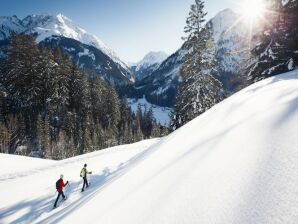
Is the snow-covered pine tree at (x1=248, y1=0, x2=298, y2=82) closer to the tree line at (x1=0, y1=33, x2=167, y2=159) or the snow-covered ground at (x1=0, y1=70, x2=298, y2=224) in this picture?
the snow-covered ground at (x1=0, y1=70, x2=298, y2=224)

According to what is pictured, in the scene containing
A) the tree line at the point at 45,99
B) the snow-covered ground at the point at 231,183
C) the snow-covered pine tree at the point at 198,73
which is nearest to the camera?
the snow-covered ground at the point at 231,183

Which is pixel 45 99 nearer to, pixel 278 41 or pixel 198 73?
pixel 198 73

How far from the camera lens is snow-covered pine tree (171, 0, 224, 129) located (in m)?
29.5

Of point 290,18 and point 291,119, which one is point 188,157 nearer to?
point 291,119

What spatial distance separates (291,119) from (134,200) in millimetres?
4430

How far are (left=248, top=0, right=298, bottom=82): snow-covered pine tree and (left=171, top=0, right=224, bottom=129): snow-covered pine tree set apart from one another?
29.3ft

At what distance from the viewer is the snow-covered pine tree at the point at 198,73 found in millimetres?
29516

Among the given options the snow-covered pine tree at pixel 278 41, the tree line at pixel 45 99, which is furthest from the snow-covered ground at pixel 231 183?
the tree line at pixel 45 99

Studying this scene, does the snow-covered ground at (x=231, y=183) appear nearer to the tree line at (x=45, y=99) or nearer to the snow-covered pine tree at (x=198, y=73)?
the snow-covered pine tree at (x=198, y=73)

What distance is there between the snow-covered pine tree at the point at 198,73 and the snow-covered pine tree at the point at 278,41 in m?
8.93

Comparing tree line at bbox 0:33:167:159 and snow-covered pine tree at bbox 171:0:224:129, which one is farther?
tree line at bbox 0:33:167:159

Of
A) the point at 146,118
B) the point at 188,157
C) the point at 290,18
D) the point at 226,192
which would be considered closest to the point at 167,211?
the point at 226,192

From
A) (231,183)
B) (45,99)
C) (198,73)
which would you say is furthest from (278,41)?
(45,99)

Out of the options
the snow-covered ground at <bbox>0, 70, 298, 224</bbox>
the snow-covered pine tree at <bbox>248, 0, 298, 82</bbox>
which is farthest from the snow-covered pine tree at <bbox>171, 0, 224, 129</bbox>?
the snow-covered ground at <bbox>0, 70, 298, 224</bbox>
